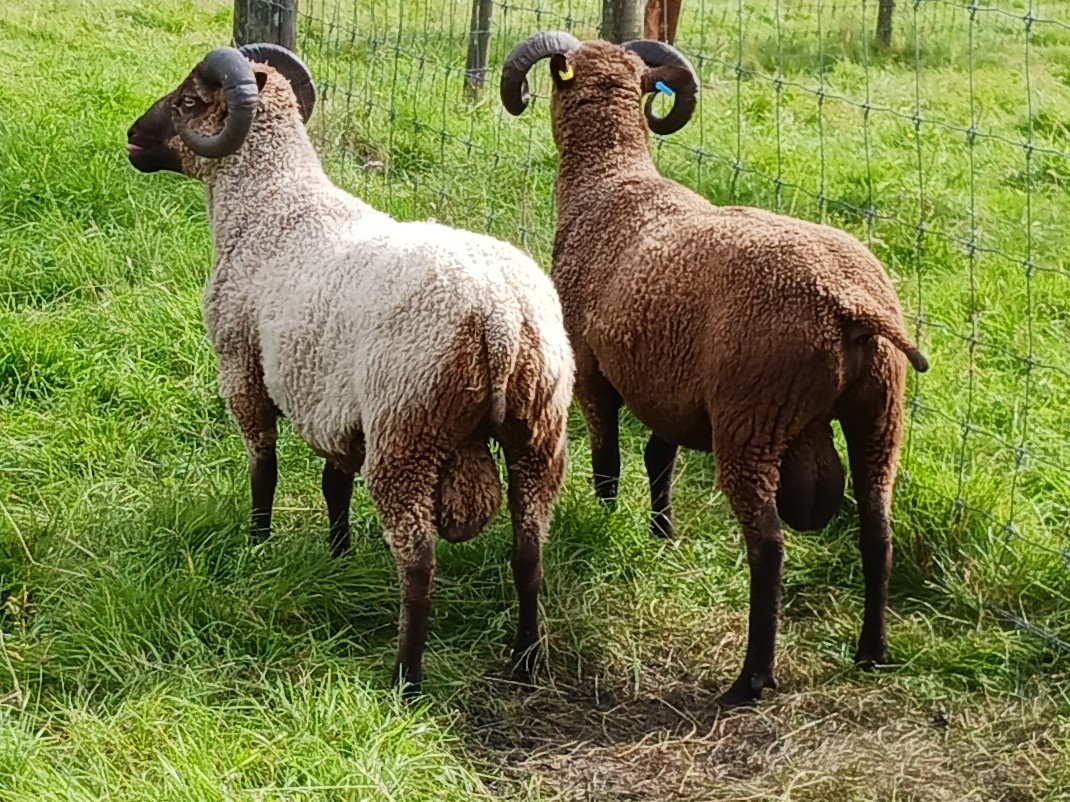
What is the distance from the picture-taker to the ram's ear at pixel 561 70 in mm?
4598

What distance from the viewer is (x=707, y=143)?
24.2 ft

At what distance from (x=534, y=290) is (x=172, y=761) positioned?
4.81 ft

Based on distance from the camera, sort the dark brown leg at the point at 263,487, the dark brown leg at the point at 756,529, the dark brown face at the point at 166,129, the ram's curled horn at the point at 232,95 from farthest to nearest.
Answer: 1. the dark brown face at the point at 166,129
2. the dark brown leg at the point at 263,487
3. the ram's curled horn at the point at 232,95
4. the dark brown leg at the point at 756,529

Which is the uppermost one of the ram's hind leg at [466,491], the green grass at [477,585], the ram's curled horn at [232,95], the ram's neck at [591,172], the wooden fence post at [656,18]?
the wooden fence post at [656,18]

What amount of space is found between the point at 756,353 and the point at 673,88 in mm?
1486

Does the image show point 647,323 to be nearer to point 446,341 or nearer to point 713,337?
point 713,337

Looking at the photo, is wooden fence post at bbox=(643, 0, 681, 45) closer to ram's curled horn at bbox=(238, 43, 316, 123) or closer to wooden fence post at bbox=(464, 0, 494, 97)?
wooden fence post at bbox=(464, 0, 494, 97)

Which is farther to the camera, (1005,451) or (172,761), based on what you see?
(1005,451)

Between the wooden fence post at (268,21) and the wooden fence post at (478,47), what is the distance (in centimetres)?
183

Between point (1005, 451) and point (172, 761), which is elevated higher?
point (1005, 451)

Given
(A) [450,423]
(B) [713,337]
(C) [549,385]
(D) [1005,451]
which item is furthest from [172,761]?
(D) [1005,451]

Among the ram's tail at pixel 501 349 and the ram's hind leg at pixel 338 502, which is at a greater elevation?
the ram's tail at pixel 501 349

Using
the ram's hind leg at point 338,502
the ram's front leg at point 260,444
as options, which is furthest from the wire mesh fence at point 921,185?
the ram's front leg at point 260,444

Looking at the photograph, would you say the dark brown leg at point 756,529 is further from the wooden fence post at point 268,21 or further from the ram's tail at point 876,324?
the wooden fence post at point 268,21
